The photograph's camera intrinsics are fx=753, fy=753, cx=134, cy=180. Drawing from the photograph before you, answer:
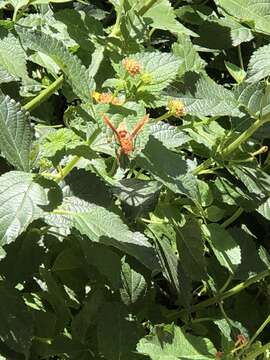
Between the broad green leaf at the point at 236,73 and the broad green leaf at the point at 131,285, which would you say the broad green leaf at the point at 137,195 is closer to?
the broad green leaf at the point at 131,285

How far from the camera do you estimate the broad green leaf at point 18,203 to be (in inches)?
37.3

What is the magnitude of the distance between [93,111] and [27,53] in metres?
0.41

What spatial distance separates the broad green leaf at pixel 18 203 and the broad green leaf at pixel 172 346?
33 centimetres

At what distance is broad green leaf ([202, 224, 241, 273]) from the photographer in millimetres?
1336

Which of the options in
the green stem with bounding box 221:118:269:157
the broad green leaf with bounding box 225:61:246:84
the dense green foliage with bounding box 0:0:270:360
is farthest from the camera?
the broad green leaf with bounding box 225:61:246:84

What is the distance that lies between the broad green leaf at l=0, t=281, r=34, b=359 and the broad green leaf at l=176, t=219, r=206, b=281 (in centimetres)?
28

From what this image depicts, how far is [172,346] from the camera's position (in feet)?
3.95

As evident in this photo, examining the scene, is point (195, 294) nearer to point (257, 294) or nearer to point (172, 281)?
point (257, 294)

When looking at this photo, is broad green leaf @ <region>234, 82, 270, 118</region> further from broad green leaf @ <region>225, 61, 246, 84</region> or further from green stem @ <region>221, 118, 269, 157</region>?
broad green leaf @ <region>225, 61, 246, 84</region>

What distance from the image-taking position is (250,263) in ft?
4.81

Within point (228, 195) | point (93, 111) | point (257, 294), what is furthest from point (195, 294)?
point (93, 111)

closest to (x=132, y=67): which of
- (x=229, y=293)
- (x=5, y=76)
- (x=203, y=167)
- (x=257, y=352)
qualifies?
(x=5, y=76)

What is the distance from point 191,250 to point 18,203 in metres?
0.42

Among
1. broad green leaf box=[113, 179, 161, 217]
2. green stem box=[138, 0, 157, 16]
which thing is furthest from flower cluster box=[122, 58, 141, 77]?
green stem box=[138, 0, 157, 16]
